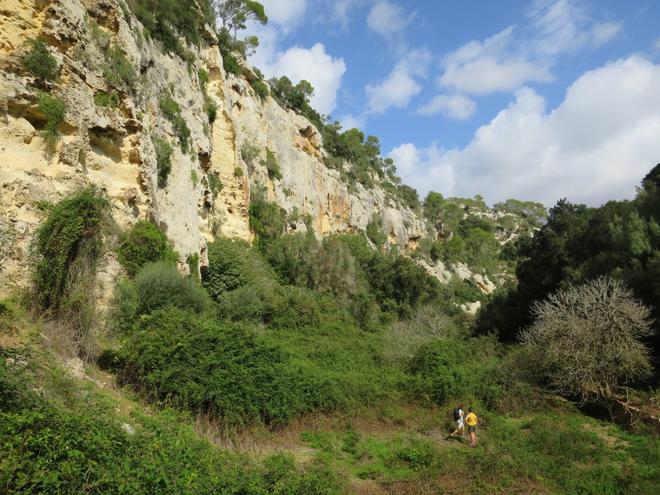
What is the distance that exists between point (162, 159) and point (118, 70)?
3.96 metres

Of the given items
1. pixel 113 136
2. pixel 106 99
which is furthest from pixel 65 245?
pixel 106 99

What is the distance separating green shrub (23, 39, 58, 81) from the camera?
45.2 ft

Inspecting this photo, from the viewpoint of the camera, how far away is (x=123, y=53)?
59.3 feet

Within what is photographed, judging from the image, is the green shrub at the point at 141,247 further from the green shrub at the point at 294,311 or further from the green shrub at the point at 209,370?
the green shrub at the point at 294,311

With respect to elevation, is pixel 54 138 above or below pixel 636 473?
above

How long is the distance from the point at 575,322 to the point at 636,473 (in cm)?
783

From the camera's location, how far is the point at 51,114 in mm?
13820

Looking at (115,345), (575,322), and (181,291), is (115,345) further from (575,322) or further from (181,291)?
(575,322)

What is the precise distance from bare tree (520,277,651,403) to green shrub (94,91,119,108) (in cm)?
1826

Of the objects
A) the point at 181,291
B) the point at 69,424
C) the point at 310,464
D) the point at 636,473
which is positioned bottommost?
the point at 310,464

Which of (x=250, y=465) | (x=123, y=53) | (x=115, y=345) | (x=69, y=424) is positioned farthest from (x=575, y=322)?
(x=123, y=53)

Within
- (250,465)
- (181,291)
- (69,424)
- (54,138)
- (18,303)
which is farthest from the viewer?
(181,291)

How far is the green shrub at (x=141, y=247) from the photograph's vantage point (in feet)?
52.1

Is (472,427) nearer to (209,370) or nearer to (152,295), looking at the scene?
(209,370)
